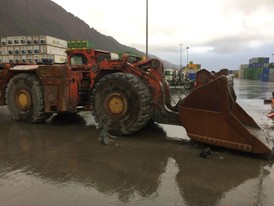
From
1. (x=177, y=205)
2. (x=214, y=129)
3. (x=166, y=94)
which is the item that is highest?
(x=166, y=94)

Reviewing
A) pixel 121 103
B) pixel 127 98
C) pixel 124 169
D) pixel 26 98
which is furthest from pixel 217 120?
pixel 26 98

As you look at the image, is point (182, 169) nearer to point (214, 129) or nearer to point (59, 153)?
point (214, 129)

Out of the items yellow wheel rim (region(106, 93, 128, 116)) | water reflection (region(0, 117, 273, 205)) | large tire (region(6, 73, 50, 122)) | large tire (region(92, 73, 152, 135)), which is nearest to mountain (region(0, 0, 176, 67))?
large tire (region(6, 73, 50, 122))

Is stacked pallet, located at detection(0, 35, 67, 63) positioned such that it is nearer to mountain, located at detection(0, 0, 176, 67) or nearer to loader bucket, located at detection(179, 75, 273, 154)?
loader bucket, located at detection(179, 75, 273, 154)

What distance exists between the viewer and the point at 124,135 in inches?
251

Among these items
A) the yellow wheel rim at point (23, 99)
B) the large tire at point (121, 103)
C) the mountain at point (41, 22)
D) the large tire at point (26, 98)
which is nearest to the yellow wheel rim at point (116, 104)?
the large tire at point (121, 103)

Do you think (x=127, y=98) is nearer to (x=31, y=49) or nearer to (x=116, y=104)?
(x=116, y=104)

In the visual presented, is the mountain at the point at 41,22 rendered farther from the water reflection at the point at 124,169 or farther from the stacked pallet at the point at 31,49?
the water reflection at the point at 124,169

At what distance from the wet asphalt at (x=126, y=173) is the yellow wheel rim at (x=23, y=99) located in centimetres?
134

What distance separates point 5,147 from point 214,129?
12.9 ft

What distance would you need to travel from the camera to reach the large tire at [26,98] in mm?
7461

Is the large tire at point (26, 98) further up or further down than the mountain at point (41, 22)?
further down

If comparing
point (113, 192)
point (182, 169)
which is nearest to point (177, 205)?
point (113, 192)

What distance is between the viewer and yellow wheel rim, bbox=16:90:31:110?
7648mm
